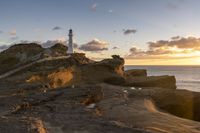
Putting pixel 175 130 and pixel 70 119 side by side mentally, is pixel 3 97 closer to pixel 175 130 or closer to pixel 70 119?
pixel 70 119

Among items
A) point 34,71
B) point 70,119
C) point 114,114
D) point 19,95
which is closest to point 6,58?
point 34,71

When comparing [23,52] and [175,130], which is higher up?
[23,52]

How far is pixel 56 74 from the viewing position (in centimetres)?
2123

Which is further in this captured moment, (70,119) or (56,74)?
(56,74)

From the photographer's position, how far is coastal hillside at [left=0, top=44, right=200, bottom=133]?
10648mm

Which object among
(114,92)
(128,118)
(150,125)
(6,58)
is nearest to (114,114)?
(128,118)

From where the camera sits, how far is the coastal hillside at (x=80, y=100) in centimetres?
Result: 1065

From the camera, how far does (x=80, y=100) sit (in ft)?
45.7

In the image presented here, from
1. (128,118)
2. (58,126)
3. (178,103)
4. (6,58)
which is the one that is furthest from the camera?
(6,58)

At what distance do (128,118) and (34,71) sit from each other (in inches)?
377

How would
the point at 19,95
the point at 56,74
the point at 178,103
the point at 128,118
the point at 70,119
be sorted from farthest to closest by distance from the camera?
the point at 56,74 → the point at 178,103 → the point at 19,95 → the point at 128,118 → the point at 70,119

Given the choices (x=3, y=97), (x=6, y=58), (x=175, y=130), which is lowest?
(x=175, y=130)

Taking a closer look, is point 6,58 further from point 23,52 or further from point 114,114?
point 114,114

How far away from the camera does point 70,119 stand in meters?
11.2
